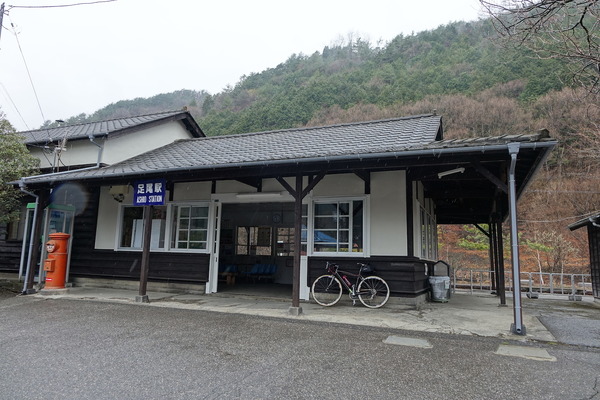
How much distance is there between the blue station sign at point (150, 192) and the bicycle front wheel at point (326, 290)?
3186 millimetres

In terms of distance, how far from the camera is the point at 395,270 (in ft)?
21.0

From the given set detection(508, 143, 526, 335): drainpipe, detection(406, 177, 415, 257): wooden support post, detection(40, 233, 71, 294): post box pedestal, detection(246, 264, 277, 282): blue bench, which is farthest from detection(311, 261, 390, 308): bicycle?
detection(40, 233, 71, 294): post box pedestal

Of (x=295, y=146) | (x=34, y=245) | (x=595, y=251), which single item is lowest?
(x=34, y=245)

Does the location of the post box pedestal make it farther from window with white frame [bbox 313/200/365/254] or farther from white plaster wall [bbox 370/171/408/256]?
white plaster wall [bbox 370/171/408/256]

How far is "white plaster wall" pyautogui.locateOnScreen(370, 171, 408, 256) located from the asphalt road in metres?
2.05

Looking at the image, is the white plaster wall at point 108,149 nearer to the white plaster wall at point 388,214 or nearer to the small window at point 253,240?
the small window at point 253,240

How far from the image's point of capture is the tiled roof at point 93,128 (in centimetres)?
991

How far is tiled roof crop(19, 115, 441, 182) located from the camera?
6.27 m

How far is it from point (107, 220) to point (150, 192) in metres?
2.99

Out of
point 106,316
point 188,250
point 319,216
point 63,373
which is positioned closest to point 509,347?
point 319,216

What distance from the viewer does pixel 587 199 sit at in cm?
1984

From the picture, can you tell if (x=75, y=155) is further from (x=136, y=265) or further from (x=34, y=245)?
(x=136, y=265)

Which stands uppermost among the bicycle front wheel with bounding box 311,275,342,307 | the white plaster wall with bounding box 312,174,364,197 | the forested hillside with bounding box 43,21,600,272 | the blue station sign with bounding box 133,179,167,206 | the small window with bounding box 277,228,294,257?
the forested hillside with bounding box 43,21,600,272

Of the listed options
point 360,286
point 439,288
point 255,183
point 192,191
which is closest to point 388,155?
point 360,286
